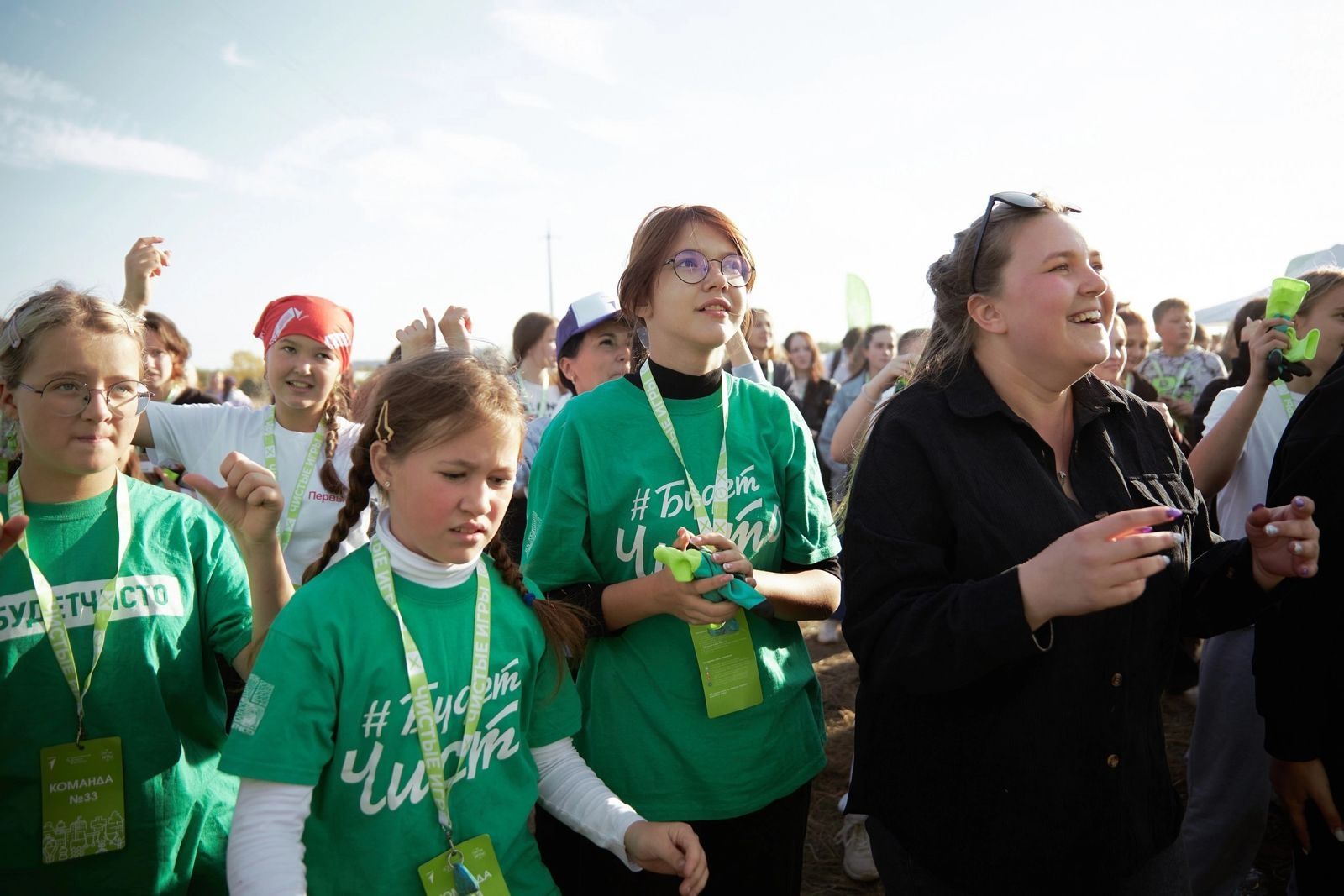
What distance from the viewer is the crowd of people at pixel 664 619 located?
1.71 meters

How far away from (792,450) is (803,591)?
16.4 inches

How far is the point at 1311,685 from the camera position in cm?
222

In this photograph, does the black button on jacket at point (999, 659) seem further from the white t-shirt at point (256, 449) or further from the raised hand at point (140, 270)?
the raised hand at point (140, 270)

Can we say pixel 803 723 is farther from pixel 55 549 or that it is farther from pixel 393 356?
pixel 393 356

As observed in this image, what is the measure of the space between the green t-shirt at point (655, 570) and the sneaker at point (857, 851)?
1629mm

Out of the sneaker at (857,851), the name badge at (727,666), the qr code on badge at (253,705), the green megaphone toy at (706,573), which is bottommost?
the sneaker at (857,851)

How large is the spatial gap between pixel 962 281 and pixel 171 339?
451 cm

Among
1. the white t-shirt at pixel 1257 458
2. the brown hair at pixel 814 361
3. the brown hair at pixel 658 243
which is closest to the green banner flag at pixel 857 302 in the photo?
the brown hair at pixel 814 361

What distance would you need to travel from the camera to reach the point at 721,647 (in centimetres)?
225

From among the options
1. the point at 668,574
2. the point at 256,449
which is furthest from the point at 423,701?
Answer: the point at 256,449

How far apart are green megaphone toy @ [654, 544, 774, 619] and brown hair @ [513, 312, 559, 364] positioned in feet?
12.9

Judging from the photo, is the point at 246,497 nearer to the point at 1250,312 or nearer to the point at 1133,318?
the point at 1250,312

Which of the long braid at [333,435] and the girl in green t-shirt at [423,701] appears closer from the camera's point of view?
the girl in green t-shirt at [423,701]

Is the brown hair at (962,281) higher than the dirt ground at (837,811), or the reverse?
the brown hair at (962,281)
